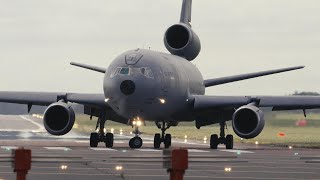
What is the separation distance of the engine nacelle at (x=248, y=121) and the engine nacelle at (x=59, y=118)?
6.84m

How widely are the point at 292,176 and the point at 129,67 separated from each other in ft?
55.3

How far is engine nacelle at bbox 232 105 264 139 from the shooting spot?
36.7 meters

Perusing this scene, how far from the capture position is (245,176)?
784 inches

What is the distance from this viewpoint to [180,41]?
46281 millimetres

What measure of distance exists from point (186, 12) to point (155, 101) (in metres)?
15.6

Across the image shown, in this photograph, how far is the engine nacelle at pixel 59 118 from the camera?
38.3 meters

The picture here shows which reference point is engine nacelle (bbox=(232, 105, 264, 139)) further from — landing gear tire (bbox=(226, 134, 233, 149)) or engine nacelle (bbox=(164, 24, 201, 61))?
engine nacelle (bbox=(164, 24, 201, 61))

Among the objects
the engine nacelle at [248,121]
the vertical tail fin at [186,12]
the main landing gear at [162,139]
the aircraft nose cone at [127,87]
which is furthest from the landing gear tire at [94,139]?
the vertical tail fin at [186,12]

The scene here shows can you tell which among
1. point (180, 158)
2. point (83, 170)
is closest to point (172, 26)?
point (83, 170)

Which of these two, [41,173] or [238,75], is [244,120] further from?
[41,173]

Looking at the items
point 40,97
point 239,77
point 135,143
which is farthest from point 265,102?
point 40,97

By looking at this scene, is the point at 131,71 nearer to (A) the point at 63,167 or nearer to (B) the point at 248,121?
(B) the point at 248,121

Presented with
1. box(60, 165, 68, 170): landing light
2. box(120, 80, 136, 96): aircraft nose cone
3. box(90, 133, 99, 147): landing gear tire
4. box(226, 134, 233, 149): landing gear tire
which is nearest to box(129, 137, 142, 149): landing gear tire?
box(90, 133, 99, 147): landing gear tire

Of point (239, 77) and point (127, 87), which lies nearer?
point (127, 87)
